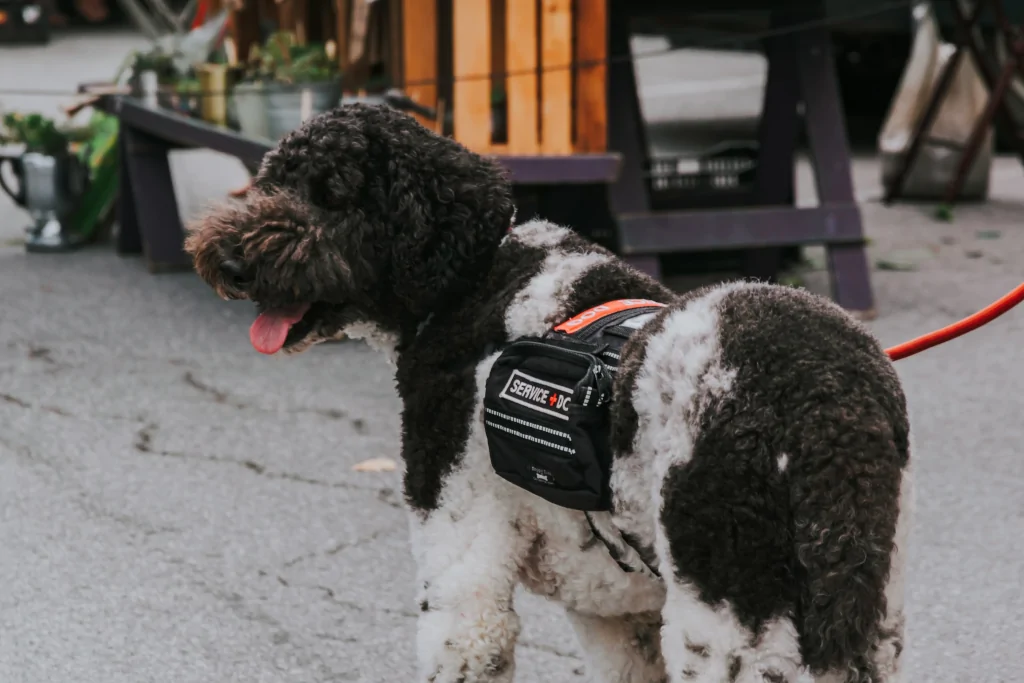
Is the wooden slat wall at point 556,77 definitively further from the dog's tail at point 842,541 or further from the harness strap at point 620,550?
the dog's tail at point 842,541

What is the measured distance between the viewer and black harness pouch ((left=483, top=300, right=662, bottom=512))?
7.32ft

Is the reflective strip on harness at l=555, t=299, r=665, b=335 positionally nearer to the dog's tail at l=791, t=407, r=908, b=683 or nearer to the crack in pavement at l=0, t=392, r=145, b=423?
the dog's tail at l=791, t=407, r=908, b=683

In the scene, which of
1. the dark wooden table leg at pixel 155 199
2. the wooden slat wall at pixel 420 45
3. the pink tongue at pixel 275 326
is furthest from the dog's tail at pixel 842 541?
the dark wooden table leg at pixel 155 199

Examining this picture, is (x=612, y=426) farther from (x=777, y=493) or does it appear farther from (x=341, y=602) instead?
(x=341, y=602)

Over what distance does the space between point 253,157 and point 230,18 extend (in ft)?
10.9

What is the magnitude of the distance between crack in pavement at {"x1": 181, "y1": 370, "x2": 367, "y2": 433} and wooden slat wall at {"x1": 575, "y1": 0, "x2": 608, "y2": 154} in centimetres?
159

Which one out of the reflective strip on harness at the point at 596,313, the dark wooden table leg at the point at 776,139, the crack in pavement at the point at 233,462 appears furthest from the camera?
the dark wooden table leg at the point at 776,139

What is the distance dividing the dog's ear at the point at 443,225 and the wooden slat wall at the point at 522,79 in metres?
3.39

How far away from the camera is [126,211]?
830 cm

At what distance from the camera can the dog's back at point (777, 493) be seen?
1.97m

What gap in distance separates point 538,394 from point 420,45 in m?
4.35

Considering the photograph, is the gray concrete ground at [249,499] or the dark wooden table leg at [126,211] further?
the dark wooden table leg at [126,211]

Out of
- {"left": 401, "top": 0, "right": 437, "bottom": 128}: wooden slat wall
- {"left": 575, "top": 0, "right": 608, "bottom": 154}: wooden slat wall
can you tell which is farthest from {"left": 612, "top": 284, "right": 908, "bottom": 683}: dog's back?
{"left": 401, "top": 0, "right": 437, "bottom": 128}: wooden slat wall

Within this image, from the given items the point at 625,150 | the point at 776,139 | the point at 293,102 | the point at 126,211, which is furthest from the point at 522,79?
the point at 126,211
